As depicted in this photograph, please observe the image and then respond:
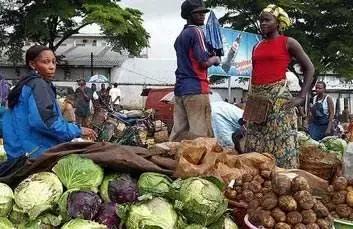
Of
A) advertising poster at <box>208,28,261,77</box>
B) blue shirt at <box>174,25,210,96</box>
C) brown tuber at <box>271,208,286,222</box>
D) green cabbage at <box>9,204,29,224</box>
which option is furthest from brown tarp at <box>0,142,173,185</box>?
advertising poster at <box>208,28,261,77</box>

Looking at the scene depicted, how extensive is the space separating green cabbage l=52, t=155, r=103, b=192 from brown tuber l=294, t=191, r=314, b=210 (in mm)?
1146

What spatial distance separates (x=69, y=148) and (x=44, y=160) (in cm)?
19

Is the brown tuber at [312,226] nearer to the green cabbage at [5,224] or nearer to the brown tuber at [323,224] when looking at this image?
the brown tuber at [323,224]

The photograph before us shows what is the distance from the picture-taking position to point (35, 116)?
12.2ft

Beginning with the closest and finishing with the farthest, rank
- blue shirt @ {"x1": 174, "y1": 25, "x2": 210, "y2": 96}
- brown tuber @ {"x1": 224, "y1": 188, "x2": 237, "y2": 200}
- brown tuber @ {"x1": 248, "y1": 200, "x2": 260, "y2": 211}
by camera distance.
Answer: brown tuber @ {"x1": 248, "y1": 200, "x2": 260, "y2": 211} → brown tuber @ {"x1": 224, "y1": 188, "x2": 237, "y2": 200} → blue shirt @ {"x1": 174, "y1": 25, "x2": 210, "y2": 96}

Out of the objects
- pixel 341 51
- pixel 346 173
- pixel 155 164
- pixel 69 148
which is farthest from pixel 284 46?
pixel 341 51

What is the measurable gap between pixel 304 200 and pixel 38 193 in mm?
1474

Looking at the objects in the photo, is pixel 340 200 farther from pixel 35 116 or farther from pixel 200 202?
pixel 35 116

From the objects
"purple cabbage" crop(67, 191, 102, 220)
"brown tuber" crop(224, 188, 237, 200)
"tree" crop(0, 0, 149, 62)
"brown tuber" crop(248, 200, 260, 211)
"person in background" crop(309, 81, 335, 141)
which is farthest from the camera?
"tree" crop(0, 0, 149, 62)

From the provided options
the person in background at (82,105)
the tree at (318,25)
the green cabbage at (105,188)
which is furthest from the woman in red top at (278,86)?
the tree at (318,25)

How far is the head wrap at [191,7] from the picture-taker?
5.40 metres

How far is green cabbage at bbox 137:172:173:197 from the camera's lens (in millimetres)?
3146

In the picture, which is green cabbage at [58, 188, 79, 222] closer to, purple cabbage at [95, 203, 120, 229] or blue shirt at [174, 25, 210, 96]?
purple cabbage at [95, 203, 120, 229]

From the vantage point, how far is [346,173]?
4.11m
